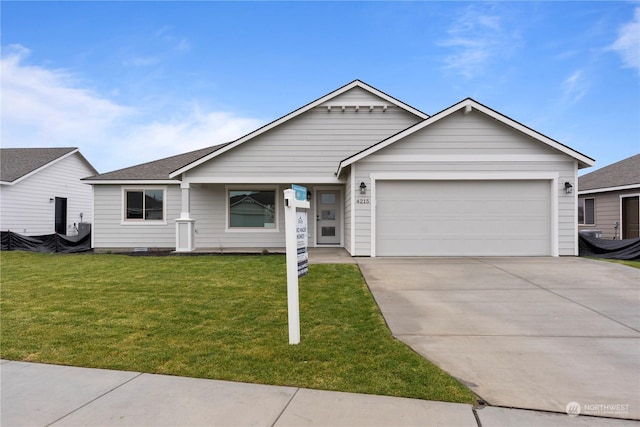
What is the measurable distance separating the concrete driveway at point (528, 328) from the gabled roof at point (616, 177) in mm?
9057

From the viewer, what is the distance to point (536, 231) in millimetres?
11570

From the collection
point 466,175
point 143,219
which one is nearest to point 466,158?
point 466,175

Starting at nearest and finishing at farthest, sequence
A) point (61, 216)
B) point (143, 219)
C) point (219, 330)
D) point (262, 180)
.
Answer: point (219, 330)
point (262, 180)
point (143, 219)
point (61, 216)

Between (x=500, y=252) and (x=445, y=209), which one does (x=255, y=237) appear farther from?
(x=500, y=252)

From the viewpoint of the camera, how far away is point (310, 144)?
14.4 metres

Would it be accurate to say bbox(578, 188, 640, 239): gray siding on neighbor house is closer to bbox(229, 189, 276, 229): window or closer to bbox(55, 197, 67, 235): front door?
bbox(229, 189, 276, 229): window

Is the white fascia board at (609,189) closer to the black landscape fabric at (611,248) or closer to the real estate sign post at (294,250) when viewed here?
the black landscape fabric at (611,248)

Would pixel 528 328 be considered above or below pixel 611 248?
below

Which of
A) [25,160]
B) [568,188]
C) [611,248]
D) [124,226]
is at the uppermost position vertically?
[25,160]

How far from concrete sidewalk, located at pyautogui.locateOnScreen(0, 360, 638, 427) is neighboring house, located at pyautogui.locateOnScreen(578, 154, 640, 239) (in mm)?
16870

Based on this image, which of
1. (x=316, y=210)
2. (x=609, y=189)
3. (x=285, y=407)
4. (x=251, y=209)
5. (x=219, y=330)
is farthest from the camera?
(x=609, y=189)

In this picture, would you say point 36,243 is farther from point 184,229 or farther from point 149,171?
point 184,229

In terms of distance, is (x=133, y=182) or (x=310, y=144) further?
(x=133, y=182)

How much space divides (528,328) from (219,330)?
406cm
